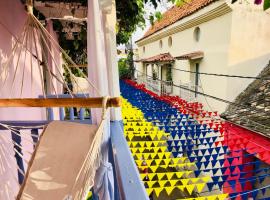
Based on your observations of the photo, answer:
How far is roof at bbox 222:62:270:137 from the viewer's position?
421 cm

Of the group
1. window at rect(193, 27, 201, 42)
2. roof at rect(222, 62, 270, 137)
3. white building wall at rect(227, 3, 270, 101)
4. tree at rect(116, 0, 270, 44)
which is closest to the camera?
tree at rect(116, 0, 270, 44)

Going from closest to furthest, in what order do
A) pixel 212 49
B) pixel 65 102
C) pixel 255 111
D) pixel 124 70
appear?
pixel 65 102 → pixel 255 111 → pixel 212 49 → pixel 124 70

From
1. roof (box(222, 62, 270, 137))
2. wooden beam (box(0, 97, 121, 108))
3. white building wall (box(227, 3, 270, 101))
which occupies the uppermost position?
white building wall (box(227, 3, 270, 101))

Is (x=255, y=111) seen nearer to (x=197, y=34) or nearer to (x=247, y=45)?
(x=247, y=45)

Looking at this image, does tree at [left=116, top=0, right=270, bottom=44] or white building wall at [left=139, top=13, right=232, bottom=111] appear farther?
white building wall at [left=139, top=13, right=232, bottom=111]

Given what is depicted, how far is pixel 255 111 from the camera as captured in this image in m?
4.82

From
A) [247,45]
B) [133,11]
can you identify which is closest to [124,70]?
[247,45]

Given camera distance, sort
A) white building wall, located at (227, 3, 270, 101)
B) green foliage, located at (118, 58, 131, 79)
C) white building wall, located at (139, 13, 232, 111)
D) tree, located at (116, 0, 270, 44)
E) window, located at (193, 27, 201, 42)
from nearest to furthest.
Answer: tree, located at (116, 0, 270, 44), white building wall, located at (227, 3, 270, 101), white building wall, located at (139, 13, 232, 111), window, located at (193, 27, 201, 42), green foliage, located at (118, 58, 131, 79)

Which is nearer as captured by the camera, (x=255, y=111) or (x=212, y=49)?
(x=255, y=111)

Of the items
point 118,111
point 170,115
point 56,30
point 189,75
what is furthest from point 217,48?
point 118,111

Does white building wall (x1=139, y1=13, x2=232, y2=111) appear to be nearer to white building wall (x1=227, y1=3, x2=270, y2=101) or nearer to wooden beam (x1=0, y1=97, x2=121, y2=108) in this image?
white building wall (x1=227, y1=3, x2=270, y2=101)

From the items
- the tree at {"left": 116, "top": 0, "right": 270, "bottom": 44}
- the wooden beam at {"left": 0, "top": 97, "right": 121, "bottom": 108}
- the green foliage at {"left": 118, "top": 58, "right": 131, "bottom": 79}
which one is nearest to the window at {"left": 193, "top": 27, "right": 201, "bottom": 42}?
the tree at {"left": 116, "top": 0, "right": 270, "bottom": 44}

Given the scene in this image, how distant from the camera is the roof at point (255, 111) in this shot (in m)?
4.21

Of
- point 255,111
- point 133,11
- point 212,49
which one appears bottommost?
point 255,111
